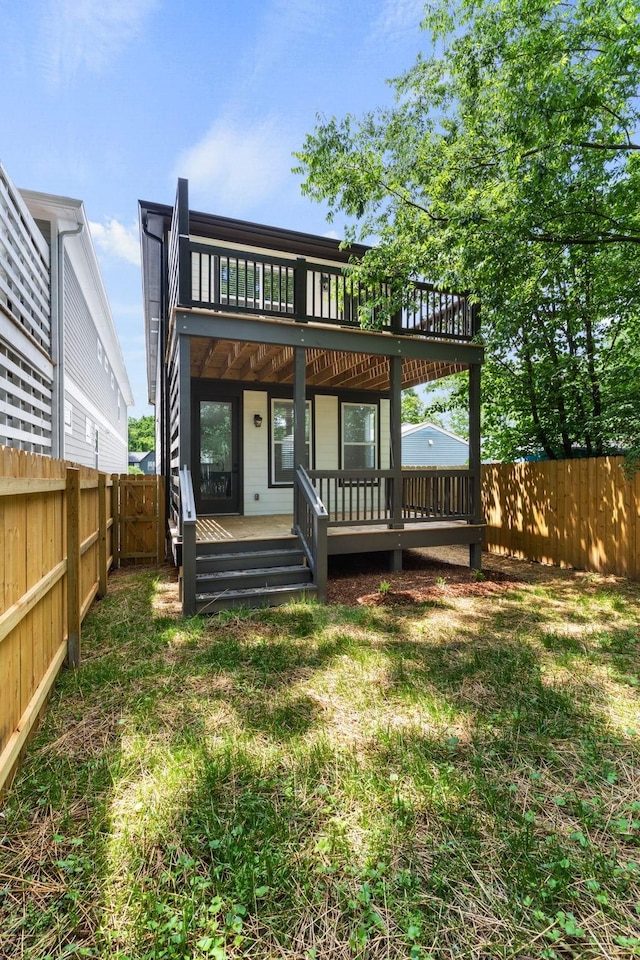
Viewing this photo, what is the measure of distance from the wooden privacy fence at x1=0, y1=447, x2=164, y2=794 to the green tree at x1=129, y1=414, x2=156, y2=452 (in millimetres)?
53264

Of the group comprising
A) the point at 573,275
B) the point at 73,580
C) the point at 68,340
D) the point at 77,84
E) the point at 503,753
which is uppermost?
the point at 77,84

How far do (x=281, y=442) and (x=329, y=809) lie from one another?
298 inches

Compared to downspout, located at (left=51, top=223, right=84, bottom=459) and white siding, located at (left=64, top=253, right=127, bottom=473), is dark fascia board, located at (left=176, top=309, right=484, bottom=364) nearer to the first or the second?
downspout, located at (left=51, top=223, right=84, bottom=459)

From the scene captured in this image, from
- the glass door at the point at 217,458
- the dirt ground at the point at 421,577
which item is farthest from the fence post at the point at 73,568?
the glass door at the point at 217,458

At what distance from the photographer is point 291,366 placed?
25.6 ft

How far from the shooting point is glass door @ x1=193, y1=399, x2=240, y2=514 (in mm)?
8562

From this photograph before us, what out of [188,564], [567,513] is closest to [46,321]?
[188,564]

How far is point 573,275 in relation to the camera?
328 inches

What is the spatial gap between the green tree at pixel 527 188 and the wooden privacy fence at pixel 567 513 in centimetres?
94

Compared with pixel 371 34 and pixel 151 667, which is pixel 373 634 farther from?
pixel 371 34

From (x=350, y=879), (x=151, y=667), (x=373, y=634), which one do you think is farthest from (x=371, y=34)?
(x=350, y=879)

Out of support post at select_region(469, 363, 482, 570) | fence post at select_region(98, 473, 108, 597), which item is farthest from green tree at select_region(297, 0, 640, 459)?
fence post at select_region(98, 473, 108, 597)

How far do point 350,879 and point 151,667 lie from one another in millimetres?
2335

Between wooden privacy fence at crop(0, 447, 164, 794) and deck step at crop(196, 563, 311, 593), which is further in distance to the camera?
deck step at crop(196, 563, 311, 593)
